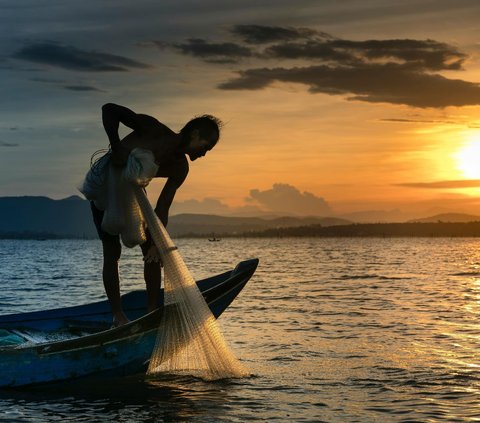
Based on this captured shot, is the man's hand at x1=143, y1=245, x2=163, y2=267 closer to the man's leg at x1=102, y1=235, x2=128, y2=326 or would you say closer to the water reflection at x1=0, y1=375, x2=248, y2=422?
the man's leg at x1=102, y1=235, x2=128, y2=326

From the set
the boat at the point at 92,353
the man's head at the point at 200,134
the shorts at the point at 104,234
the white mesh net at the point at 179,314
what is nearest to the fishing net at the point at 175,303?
the white mesh net at the point at 179,314

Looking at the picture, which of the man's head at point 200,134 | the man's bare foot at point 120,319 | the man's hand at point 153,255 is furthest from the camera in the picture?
the man's bare foot at point 120,319

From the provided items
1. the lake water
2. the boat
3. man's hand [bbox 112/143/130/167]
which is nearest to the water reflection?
the lake water

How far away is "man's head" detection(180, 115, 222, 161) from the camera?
9844 mm

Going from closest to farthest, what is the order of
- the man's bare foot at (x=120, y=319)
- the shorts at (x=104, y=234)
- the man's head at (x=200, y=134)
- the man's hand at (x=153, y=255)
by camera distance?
the man's head at (x=200, y=134) → the man's hand at (x=153, y=255) → the shorts at (x=104, y=234) → the man's bare foot at (x=120, y=319)

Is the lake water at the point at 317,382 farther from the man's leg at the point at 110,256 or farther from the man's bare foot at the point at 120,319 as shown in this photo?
the man's leg at the point at 110,256

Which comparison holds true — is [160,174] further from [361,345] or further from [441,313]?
[441,313]

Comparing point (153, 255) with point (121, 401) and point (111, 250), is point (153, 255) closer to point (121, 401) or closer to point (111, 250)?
point (111, 250)

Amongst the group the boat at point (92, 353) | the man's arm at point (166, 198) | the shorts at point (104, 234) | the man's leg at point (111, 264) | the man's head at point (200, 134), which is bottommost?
the boat at point (92, 353)

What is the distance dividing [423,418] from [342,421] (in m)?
0.99

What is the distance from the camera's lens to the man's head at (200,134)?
984 centimetres

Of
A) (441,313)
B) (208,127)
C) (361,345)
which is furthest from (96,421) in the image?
(441,313)

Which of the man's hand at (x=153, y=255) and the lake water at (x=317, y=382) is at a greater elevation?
the man's hand at (x=153, y=255)

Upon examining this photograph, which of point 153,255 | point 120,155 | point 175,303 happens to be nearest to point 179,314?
point 175,303
